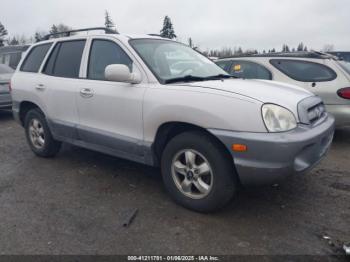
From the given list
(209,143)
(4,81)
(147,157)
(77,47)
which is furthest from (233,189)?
(4,81)

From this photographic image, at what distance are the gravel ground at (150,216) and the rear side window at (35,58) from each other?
163 centimetres

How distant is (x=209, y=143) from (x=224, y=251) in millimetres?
943

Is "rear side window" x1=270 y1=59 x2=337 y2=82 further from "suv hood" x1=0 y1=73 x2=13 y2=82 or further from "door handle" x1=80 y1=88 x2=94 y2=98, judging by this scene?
"suv hood" x1=0 y1=73 x2=13 y2=82

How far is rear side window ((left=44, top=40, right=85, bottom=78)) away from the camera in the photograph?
424 centimetres

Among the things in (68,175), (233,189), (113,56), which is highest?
(113,56)

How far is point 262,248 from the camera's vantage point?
261cm

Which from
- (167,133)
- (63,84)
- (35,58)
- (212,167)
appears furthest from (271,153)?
(35,58)

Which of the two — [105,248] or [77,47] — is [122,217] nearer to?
[105,248]

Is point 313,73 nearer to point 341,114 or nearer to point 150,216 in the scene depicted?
point 341,114

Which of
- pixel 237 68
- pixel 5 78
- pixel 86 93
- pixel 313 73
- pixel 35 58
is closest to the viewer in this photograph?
pixel 86 93

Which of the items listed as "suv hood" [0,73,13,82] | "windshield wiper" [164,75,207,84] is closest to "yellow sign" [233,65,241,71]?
"windshield wiper" [164,75,207,84]

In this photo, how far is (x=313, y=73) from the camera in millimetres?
5375

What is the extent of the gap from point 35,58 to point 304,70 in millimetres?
4492

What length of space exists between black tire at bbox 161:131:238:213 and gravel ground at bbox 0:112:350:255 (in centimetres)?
13
